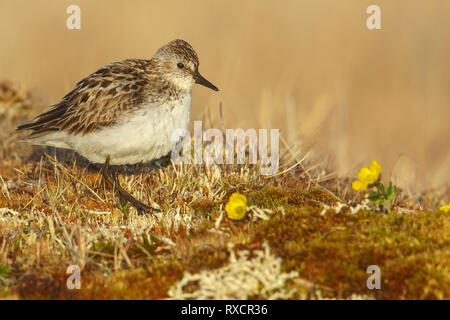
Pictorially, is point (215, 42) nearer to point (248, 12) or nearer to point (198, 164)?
point (248, 12)

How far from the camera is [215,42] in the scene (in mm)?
19172

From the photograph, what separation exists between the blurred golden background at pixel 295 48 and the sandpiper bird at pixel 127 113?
744cm

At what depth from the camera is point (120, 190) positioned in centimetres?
798

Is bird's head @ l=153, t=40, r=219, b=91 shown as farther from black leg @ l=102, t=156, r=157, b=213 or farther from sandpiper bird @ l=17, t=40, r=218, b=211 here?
black leg @ l=102, t=156, r=157, b=213

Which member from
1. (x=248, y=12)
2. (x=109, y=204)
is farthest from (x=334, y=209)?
(x=248, y=12)

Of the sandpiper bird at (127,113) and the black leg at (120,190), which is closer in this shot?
the black leg at (120,190)

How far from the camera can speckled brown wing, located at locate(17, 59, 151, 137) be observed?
→ 7.91 metres

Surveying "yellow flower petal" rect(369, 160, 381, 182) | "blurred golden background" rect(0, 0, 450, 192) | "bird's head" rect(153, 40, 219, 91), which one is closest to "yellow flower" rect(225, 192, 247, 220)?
"yellow flower petal" rect(369, 160, 381, 182)

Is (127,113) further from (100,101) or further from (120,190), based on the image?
(120,190)

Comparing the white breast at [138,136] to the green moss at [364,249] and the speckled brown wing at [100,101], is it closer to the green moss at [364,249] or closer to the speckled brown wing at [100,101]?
the speckled brown wing at [100,101]

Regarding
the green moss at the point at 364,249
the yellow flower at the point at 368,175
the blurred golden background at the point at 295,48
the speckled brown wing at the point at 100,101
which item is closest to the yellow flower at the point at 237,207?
the green moss at the point at 364,249

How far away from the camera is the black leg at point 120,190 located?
7.54m

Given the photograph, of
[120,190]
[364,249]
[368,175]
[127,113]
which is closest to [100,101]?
[127,113]

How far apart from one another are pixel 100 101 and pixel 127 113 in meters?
0.59
